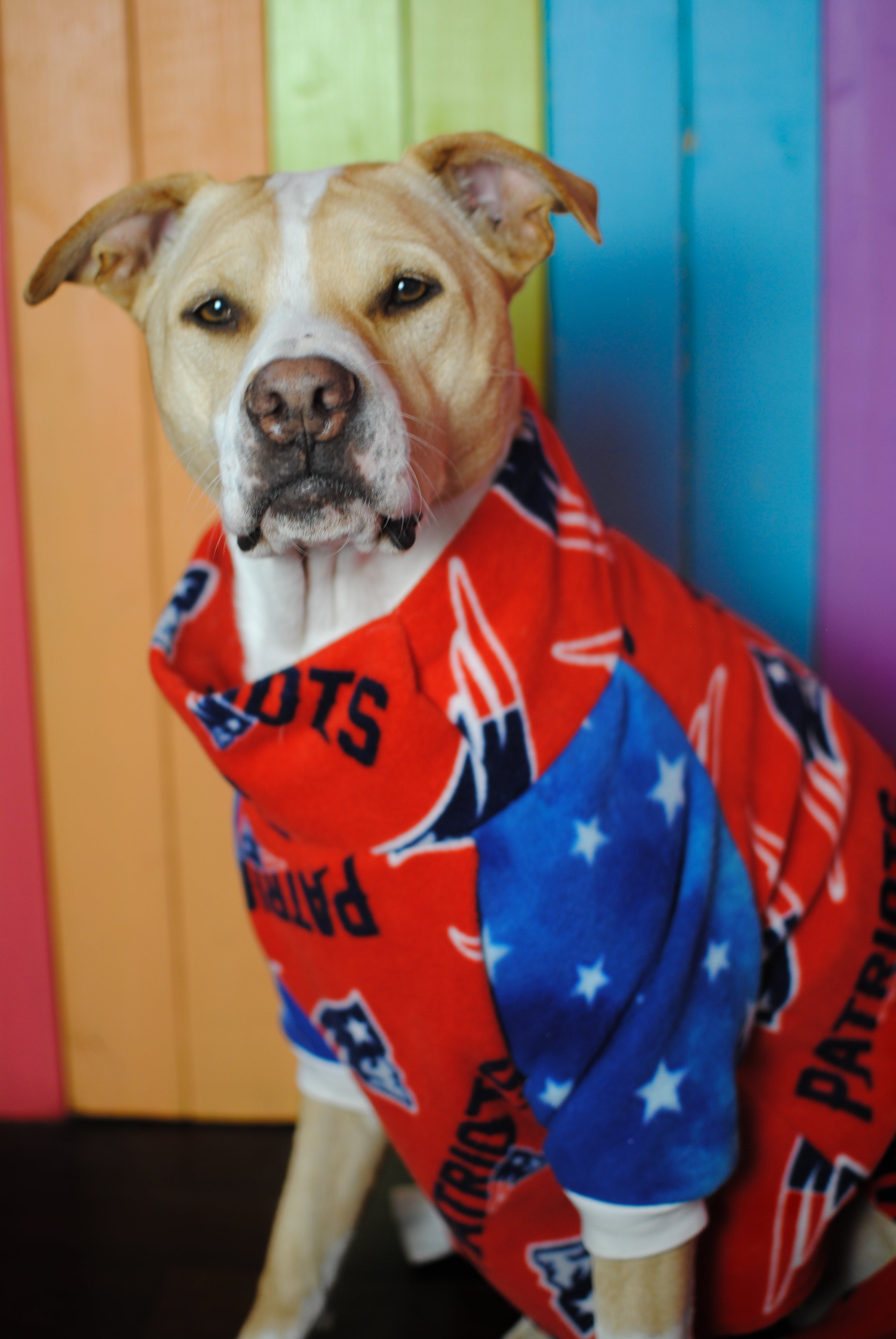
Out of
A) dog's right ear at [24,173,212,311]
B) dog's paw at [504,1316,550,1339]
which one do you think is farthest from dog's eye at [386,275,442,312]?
dog's paw at [504,1316,550,1339]

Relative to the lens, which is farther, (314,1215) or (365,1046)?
(314,1215)

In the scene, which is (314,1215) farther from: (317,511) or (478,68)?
(478,68)

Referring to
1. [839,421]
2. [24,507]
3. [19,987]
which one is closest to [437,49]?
[839,421]

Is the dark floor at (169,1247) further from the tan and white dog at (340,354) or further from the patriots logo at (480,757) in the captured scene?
the patriots logo at (480,757)

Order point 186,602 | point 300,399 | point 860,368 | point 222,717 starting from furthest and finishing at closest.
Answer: point 860,368 < point 186,602 < point 222,717 < point 300,399

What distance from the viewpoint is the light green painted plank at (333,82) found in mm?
2084

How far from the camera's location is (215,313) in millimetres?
1405

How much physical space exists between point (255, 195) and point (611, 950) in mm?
1067

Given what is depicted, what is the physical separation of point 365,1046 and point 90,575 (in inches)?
51.7

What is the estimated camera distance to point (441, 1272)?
2.03 m

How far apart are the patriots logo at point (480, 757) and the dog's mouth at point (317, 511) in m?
0.19

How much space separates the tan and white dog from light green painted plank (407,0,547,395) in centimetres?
62

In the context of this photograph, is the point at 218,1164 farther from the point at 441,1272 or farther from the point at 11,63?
the point at 11,63

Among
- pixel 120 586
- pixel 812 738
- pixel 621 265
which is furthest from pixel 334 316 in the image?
pixel 120 586
